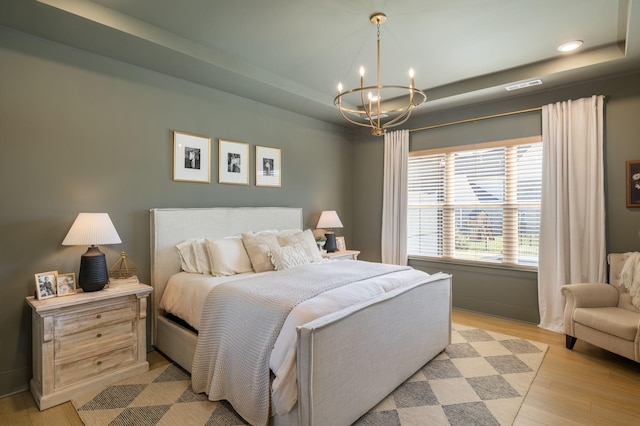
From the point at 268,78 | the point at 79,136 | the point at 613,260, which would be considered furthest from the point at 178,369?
the point at 613,260

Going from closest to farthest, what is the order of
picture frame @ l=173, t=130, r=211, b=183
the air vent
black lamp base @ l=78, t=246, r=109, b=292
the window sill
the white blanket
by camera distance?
1. black lamp base @ l=78, t=246, r=109, b=292
2. the white blanket
3. picture frame @ l=173, t=130, r=211, b=183
4. the air vent
5. the window sill

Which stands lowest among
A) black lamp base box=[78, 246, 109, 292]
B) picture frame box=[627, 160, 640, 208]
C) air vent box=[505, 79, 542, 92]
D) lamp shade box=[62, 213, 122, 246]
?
black lamp base box=[78, 246, 109, 292]

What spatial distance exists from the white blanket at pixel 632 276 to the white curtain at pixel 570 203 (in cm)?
28

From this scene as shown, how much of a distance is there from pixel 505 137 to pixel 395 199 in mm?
1633

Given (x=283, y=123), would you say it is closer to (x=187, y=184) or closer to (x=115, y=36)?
(x=187, y=184)

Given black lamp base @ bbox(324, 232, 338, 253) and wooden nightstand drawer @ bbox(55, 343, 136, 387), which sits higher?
black lamp base @ bbox(324, 232, 338, 253)

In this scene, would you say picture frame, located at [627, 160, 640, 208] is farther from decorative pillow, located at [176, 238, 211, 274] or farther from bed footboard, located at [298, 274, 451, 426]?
decorative pillow, located at [176, 238, 211, 274]

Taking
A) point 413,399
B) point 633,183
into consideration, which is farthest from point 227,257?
point 633,183

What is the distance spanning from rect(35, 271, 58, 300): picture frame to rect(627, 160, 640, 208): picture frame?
205 inches

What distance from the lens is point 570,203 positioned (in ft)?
11.6

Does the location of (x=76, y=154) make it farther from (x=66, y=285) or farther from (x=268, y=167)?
(x=268, y=167)

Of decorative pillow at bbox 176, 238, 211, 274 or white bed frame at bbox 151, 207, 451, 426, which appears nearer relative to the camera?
white bed frame at bbox 151, 207, 451, 426

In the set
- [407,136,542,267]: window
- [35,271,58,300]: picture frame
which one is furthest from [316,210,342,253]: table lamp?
[35,271,58,300]: picture frame

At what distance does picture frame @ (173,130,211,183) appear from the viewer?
3.38 meters
